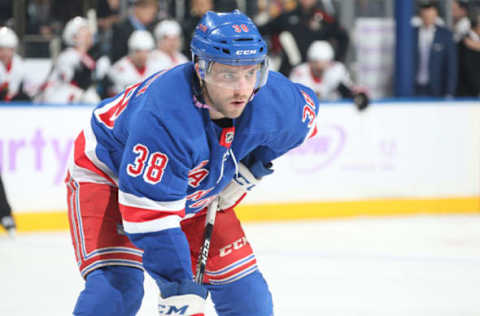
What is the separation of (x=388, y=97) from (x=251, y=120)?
504cm

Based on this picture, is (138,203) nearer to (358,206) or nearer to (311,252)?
(311,252)

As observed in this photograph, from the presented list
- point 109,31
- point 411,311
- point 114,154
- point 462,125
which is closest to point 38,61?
point 109,31

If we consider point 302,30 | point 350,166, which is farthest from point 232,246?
point 302,30

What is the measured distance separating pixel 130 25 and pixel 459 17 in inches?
116

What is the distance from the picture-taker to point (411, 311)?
12.1ft

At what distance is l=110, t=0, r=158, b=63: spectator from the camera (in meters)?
6.56

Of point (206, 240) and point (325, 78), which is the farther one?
→ point (325, 78)

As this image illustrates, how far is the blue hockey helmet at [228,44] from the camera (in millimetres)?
2131

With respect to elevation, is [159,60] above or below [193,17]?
below

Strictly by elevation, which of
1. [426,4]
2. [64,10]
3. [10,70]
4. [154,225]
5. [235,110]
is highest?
[235,110]

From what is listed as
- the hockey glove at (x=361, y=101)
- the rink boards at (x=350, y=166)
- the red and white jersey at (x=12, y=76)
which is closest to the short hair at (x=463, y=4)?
the rink boards at (x=350, y=166)

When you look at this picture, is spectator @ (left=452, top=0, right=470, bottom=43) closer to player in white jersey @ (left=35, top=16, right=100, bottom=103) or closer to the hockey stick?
player in white jersey @ (left=35, top=16, right=100, bottom=103)

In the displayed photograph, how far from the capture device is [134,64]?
6547 mm

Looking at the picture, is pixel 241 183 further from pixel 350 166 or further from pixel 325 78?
pixel 325 78
